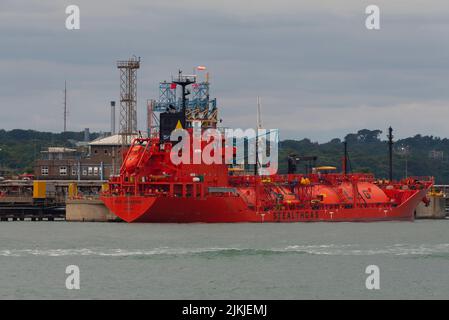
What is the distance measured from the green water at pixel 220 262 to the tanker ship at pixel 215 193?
226 inches

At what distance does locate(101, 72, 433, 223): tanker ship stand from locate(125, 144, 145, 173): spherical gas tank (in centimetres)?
9

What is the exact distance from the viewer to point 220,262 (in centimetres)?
7519

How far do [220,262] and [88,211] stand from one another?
50497 mm

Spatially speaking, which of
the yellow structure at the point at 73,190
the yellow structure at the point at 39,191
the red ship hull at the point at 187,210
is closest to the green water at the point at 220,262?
the red ship hull at the point at 187,210

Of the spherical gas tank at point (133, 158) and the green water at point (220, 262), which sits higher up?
the spherical gas tank at point (133, 158)

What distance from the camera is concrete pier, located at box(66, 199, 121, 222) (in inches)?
4855

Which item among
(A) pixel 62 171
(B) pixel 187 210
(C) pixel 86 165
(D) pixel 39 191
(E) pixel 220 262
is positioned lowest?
(E) pixel 220 262

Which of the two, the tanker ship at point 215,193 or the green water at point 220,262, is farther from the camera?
the tanker ship at point 215,193

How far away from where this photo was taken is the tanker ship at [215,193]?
112500 mm

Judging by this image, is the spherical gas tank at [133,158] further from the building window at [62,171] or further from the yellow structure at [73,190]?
the building window at [62,171]

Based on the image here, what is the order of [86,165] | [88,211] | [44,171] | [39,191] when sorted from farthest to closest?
[86,165] → [44,171] → [39,191] → [88,211]

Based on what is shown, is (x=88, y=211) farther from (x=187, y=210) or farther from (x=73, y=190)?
(x=187, y=210)

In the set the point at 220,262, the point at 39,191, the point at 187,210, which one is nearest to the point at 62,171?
the point at 39,191

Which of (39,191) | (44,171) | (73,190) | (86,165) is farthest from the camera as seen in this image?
(86,165)
